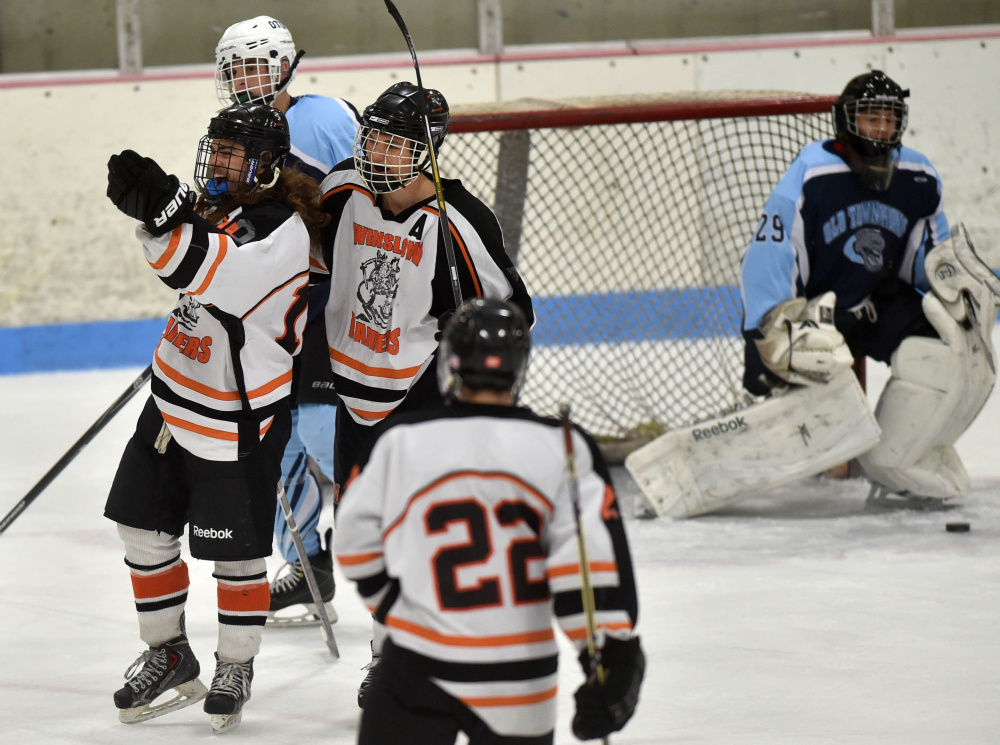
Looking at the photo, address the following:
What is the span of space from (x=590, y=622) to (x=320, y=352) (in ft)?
5.66

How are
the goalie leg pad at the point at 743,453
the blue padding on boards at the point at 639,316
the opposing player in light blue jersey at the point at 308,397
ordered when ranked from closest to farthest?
1. the opposing player in light blue jersey at the point at 308,397
2. the goalie leg pad at the point at 743,453
3. the blue padding on boards at the point at 639,316

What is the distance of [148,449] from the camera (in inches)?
90.4

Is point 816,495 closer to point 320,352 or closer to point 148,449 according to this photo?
point 320,352

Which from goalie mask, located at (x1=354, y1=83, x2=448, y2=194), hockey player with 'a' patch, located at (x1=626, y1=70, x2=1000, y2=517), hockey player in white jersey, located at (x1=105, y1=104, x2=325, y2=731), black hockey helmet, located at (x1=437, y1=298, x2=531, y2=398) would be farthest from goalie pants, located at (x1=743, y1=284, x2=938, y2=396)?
black hockey helmet, located at (x1=437, y1=298, x2=531, y2=398)

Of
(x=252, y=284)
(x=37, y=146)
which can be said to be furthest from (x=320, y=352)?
(x=37, y=146)

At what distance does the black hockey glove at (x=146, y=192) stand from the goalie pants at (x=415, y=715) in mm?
908

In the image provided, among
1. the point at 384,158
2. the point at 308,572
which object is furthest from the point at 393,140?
the point at 308,572

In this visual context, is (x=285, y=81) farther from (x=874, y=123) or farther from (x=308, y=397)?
(x=874, y=123)

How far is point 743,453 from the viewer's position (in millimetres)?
3824

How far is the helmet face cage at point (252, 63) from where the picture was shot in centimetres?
278

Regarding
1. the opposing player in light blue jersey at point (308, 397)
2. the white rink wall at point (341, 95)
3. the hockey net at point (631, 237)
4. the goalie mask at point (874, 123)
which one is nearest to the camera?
the opposing player in light blue jersey at point (308, 397)

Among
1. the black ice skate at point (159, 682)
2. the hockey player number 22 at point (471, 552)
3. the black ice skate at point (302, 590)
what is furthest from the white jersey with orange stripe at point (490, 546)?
the black ice skate at point (302, 590)

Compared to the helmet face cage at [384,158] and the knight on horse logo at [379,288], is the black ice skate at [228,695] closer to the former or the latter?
the knight on horse logo at [379,288]

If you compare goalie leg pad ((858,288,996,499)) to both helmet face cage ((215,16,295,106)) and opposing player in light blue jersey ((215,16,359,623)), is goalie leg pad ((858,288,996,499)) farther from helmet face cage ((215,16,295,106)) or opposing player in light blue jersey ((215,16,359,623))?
helmet face cage ((215,16,295,106))
